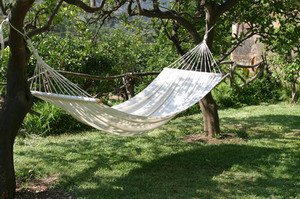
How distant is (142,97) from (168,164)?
75 cm

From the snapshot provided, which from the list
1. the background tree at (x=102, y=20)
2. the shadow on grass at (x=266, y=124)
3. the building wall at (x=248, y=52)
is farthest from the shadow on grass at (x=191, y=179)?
the building wall at (x=248, y=52)

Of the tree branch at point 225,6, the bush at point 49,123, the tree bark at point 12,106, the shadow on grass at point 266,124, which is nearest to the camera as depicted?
the tree bark at point 12,106

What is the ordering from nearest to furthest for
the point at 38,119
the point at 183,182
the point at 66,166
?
the point at 183,182, the point at 66,166, the point at 38,119

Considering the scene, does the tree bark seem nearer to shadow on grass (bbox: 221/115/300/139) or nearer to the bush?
the bush

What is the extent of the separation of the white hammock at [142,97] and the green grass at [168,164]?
442 mm

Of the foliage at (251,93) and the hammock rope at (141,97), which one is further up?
the hammock rope at (141,97)

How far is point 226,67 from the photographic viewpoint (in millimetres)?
8875

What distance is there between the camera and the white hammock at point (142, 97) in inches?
130

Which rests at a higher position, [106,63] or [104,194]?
[106,63]

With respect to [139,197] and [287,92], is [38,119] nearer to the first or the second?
[139,197]

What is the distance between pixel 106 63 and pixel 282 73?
333cm

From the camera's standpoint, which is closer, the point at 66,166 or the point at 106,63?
the point at 66,166

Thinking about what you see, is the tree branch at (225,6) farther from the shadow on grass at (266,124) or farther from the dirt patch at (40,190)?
the dirt patch at (40,190)

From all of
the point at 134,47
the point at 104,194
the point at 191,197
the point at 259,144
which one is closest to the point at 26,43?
the point at 104,194
